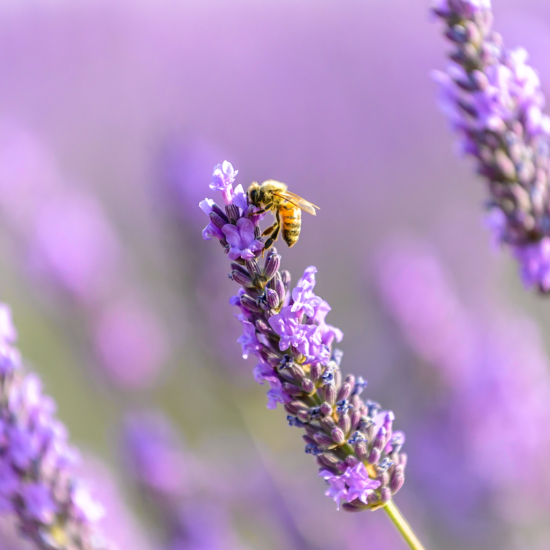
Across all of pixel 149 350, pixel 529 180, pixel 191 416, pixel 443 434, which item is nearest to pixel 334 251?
pixel 191 416

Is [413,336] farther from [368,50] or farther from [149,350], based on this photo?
[368,50]

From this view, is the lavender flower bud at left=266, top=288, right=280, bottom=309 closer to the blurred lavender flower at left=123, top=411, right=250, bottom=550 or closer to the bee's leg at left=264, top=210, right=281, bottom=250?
the bee's leg at left=264, top=210, right=281, bottom=250

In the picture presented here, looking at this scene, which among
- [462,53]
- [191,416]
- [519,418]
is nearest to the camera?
[462,53]

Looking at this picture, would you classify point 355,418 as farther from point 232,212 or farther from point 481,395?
point 481,395

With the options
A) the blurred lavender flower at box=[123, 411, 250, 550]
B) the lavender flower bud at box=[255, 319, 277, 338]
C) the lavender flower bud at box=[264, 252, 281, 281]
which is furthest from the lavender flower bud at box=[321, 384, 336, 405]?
the blurred lavender flower at box=[123, 411, 250, 550]

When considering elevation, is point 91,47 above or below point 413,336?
above

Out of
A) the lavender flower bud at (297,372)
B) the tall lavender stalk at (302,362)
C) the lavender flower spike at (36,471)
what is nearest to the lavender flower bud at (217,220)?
the tall lavender stalk at (302,362)
